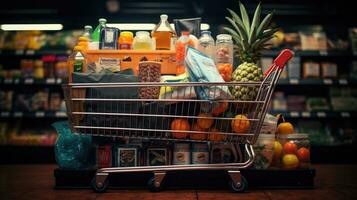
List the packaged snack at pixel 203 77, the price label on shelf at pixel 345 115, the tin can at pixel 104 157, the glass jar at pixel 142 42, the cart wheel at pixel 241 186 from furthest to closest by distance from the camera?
the price label on shelf at pixel 345 115, the glass jar at pixel 142 42, the tin can at pixel 104 157, the cart wheel at pixel 241 186, the packaged snack at pixel 203 77

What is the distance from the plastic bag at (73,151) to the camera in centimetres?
204

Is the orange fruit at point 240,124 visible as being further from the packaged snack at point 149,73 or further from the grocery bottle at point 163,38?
the grocery bottle at point 163,38

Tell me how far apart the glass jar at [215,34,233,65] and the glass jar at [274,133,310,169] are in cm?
59

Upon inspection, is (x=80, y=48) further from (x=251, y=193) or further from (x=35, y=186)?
(x=251, y=193)

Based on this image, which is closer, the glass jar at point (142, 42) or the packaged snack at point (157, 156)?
the packaged snack at point (157, 156)

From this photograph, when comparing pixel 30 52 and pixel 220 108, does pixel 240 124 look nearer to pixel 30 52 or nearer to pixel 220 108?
pixel 220 108

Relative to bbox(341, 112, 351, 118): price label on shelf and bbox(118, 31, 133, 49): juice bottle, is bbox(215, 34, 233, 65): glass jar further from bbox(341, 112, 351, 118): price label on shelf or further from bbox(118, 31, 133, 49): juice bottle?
bbox(341, 112, 351, 118): price label on shelf

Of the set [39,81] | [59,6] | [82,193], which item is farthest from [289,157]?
[59,6]

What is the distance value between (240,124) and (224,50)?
18.9 inches

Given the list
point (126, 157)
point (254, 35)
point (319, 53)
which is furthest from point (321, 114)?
point (126, 157)

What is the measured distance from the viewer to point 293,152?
A: 2.05m

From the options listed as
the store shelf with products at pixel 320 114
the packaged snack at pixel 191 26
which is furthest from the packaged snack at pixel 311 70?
the packaged snack at pixel 191 26

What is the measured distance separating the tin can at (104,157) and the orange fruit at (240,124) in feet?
2.40

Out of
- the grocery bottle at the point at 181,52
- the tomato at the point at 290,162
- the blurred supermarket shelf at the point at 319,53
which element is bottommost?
the tomato at the point at 290,162
